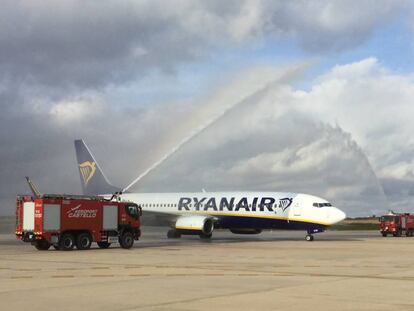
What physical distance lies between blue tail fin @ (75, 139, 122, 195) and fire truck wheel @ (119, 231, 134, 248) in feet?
92.2

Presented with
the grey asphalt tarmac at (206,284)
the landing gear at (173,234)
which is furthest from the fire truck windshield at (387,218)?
the grey asphalt tarmac at (206,284)

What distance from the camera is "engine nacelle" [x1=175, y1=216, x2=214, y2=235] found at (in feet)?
174

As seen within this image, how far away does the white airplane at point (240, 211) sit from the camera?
5044 centimetres

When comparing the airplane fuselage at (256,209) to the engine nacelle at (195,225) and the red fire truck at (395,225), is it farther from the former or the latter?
the red fire truck at (395,225)

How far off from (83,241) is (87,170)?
3344cm

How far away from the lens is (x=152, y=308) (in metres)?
13.5

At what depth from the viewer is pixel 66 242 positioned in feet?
121

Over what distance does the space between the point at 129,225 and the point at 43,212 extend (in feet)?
21.0

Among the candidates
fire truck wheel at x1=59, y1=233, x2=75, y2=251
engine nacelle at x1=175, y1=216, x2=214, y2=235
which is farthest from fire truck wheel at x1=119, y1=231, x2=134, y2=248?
engine nacelle at x1=175, y1=216, x2=214, y2=235

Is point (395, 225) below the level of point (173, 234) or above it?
above

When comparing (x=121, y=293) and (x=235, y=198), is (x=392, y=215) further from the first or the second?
(x=121, y=293)

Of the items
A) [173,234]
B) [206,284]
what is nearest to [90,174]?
[173,234]

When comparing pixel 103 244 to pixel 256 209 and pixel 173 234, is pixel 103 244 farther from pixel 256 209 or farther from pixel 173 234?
pixel 173 234

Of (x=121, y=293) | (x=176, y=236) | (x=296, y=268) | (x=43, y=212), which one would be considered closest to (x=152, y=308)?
(x=121, y=293)
